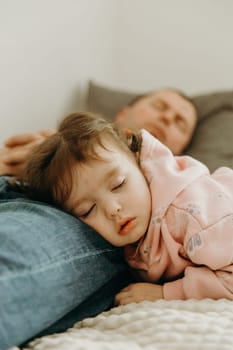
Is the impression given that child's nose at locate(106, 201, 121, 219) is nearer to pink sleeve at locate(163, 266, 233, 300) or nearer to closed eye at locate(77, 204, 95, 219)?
closed eye at locate(77, 204, 95, 219)

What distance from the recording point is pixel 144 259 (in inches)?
39.9

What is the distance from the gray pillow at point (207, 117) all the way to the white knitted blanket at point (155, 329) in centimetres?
71

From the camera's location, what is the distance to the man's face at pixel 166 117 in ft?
5.25

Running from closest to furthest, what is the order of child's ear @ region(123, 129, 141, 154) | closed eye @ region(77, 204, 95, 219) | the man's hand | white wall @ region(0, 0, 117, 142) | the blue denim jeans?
the blue denim jeans
closed eye @ region(77, 204, 95, 219)
child's ear @ region(123, 129, 141, 154)
the man's hand
white wall @ region(0, 0, 117, 142)

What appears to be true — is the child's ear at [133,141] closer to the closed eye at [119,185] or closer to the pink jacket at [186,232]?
the pink jacket at [186,232]

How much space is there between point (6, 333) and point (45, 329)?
12 centimetres

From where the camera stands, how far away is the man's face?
1.60 m

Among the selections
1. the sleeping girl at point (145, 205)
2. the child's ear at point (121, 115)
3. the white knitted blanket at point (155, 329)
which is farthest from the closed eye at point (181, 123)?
the white knitted blanket at point (155, 329)

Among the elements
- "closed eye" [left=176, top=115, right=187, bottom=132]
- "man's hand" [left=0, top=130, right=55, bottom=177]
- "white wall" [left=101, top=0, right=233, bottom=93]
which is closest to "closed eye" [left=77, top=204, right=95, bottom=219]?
"man's hand" [left=0, top=130, right=55, bottom=177]

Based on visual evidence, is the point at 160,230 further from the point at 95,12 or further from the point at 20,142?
the point at 95,12

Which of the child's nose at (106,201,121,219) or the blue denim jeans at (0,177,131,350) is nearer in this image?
the blue denim jeans at (0,177,131,350)

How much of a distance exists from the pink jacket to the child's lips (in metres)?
0.04

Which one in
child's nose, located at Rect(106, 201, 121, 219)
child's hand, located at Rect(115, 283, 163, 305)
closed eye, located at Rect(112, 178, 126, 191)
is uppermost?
closed eye, located at Rect(112, 178, 126, 191)

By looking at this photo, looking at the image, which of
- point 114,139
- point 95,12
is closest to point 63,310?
point 114,139
